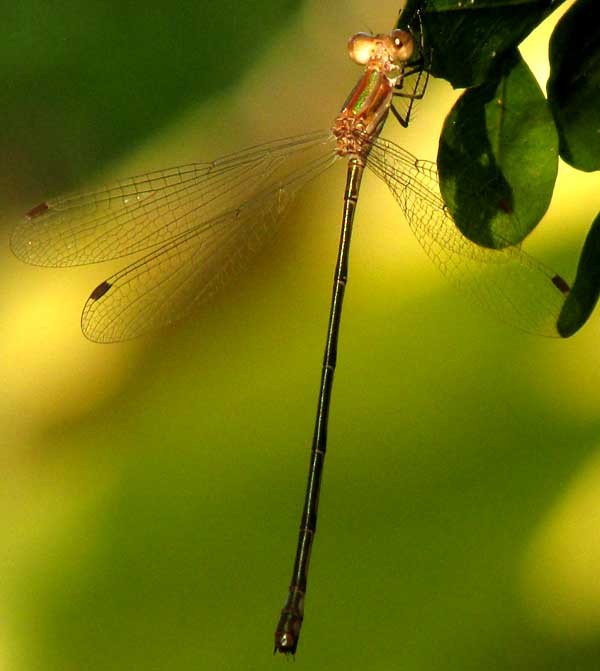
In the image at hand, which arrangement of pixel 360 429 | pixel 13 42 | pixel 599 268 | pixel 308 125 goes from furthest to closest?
pixel 13 42, pixel 308 125, pixel 360 429, pixel 599 268

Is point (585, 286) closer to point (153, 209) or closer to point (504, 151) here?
point (504, 151)

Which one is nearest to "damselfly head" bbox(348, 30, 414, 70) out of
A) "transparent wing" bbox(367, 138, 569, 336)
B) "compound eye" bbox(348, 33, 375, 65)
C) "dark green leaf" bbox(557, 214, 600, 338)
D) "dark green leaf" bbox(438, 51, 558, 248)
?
"compound eye" bbox(348, 33, 375, 65)

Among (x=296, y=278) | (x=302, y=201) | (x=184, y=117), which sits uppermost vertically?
(x=184, y=117)

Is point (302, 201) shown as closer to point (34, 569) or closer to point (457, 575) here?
point (457, 575)

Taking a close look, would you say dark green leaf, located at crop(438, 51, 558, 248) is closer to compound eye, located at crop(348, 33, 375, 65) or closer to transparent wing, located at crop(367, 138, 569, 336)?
transparent wing, located at crop(367, 138, 569, 336)

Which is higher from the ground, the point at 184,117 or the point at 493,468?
the point at 184,117

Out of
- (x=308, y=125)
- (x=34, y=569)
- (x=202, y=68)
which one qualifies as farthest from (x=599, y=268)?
(x=202, y=68)

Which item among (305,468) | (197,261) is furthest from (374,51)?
(305,468)

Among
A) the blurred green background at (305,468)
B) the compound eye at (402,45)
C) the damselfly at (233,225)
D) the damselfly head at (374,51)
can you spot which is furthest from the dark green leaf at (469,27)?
the blurred green background at (305,468)
